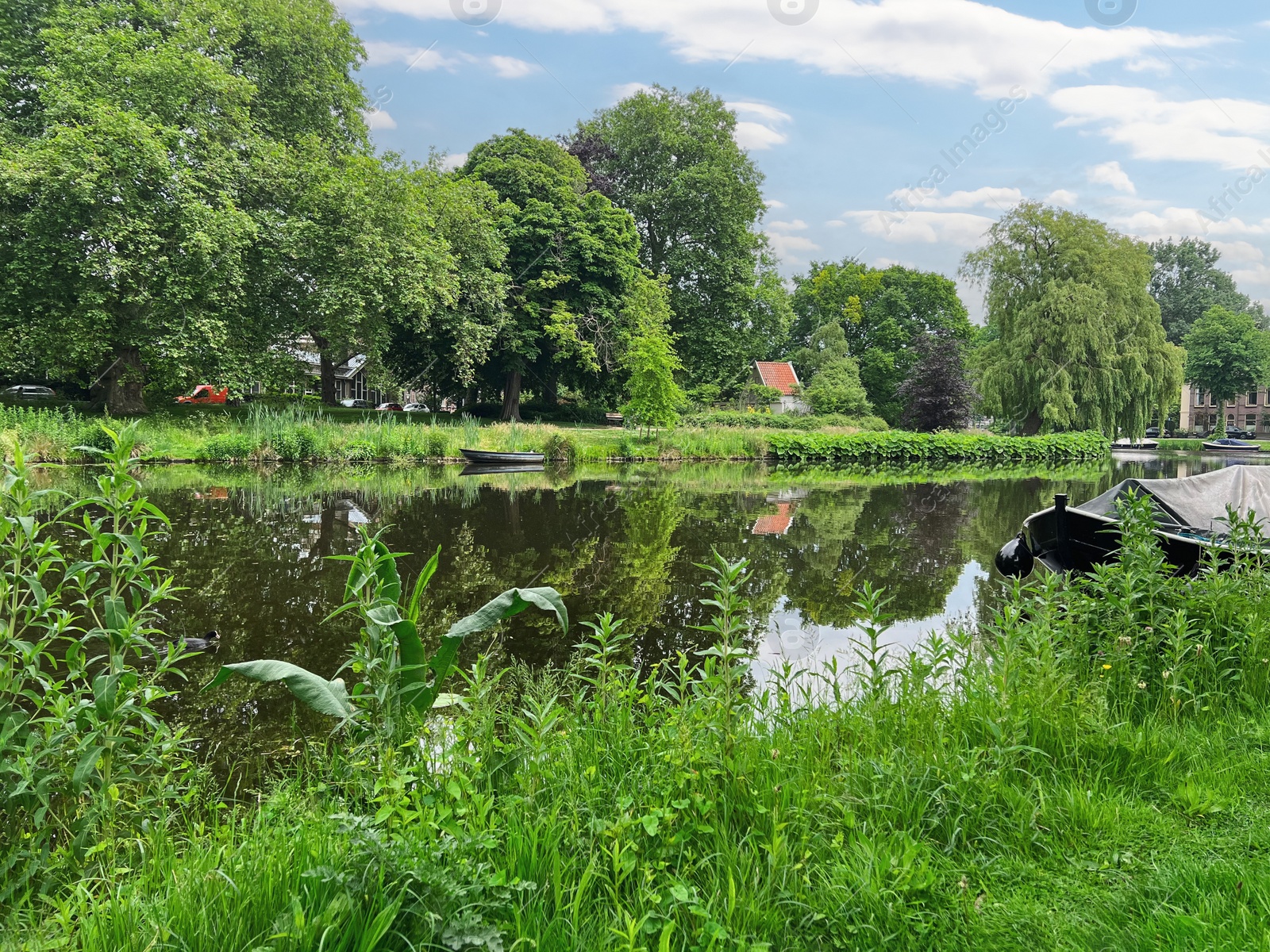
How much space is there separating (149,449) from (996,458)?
30.5 meters

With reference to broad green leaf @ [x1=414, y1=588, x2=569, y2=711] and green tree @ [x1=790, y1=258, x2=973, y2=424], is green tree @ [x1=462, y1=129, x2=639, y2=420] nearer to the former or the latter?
green tree @ [x1=790, y1=258, x2=973, y2=424]

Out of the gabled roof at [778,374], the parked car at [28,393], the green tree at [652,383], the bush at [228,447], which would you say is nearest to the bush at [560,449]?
the green tree at [652,383]

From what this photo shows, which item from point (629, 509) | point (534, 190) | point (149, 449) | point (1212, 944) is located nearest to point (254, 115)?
point (534, 190)

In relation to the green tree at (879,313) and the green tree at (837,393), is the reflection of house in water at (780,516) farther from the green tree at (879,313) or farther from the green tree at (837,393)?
the green tree at (879,313)

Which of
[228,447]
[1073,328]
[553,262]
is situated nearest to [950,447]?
[1073,328]

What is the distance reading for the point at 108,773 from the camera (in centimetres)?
233

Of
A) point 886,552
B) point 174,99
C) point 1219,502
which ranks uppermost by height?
point 174,99

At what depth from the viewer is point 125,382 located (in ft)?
78.2

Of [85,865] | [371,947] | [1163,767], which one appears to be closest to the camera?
[371,947]

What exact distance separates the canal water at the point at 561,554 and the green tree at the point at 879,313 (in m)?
36.7

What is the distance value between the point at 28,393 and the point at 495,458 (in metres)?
22.0

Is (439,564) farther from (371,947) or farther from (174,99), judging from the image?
(174,99)

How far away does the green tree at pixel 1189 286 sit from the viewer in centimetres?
6666

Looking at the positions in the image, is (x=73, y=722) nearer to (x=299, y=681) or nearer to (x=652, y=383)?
(x=299, y=681)
